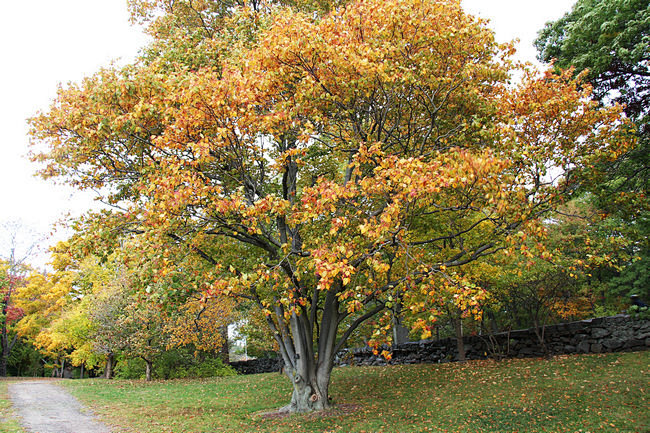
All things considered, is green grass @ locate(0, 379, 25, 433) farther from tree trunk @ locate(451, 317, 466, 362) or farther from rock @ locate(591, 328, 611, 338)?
rock @ locate(591, 328, 611, 338)

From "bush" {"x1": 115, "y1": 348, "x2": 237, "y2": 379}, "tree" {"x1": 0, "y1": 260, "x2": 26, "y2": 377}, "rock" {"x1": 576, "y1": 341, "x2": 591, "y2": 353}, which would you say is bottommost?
"bush" {"x1": 115, "y1": 348, "x2": 237, "y2": 379}

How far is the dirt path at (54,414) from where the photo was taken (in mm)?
9016

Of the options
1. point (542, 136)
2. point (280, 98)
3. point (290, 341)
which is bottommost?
point (290, 341)

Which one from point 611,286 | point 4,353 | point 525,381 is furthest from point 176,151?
point 4,353

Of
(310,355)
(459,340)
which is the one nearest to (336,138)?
(310,355)

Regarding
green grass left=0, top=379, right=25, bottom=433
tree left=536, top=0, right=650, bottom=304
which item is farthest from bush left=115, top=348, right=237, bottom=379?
→ tree left=536, top=0, right=650, bottom=304

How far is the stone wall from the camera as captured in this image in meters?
12.6

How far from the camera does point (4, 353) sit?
2969 centimetres

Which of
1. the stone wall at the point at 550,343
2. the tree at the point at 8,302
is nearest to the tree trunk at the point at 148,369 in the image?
the stone wall at the point at 550,343

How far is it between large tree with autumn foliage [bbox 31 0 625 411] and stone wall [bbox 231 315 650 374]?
7.52 meters

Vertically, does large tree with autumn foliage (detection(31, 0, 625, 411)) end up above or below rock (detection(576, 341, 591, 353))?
above

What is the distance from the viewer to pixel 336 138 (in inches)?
336

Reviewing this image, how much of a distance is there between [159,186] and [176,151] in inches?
72.0

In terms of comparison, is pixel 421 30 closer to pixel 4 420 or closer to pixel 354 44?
pixel 354 44
